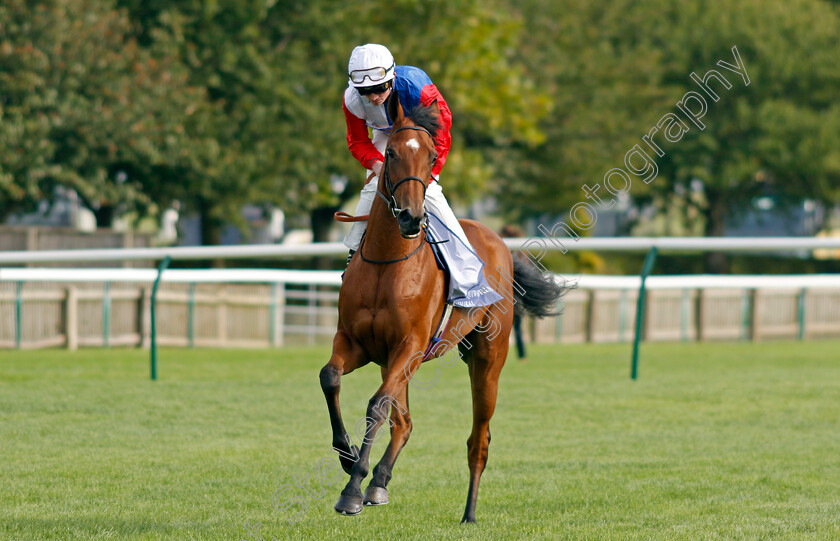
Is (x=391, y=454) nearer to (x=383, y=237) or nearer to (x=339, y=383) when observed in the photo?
(x=339, y=383)

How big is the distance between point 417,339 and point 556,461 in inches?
82.3

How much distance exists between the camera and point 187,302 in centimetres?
1420

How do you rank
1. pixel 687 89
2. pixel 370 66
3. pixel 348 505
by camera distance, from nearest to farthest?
pixel 348 505
pixel 370 66
pixel 687 89

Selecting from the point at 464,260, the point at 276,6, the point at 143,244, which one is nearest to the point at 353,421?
the point at 464,260

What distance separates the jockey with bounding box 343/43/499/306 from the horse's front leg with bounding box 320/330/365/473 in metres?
0.60

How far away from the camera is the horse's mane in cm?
471

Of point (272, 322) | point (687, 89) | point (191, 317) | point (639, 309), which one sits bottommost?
point (272, 322)

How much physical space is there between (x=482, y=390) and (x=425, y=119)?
1624 mm

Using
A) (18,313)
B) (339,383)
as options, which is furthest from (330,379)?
(18,313)

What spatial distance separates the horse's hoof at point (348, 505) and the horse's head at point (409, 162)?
3.70ft

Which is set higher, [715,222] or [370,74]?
[715,222]

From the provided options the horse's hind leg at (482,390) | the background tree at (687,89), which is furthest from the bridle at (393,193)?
the background tree at (687,89)

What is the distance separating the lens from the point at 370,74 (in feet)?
16.0

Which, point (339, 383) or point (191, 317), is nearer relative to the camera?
point (339, 383)
